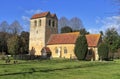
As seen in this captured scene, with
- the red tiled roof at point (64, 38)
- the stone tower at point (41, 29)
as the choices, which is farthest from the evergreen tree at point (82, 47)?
the stone tower at point (41, 29)

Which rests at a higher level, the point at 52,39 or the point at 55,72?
the point at 52,39

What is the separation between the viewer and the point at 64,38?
254 ft

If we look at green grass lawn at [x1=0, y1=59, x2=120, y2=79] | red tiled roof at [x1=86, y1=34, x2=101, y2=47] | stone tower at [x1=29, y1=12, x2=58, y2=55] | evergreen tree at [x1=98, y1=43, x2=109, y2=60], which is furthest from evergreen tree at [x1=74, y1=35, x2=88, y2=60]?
green grass lawn at [x1=0, y1=59, x2=120, y2=79]

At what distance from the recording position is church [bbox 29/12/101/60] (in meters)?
73.0

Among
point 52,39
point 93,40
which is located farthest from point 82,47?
point 52,39

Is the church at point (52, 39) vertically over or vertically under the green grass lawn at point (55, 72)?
over

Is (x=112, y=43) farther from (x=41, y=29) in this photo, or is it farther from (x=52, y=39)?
(x=41, y=29)

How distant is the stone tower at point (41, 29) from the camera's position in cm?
8044

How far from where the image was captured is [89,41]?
73.4 metres

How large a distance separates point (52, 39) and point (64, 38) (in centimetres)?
463

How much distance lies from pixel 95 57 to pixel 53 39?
15056 millimetres

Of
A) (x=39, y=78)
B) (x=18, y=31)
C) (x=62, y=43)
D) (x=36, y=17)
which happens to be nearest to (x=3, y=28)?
(x=18, y=31)

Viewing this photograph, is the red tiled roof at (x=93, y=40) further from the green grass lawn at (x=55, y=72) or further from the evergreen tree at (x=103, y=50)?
the green grass lawn at (x=55, y=72)

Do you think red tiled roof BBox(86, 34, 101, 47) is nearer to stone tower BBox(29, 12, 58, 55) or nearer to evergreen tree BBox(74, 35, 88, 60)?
evergreen tree BBox(74, 35, 88, 60)
